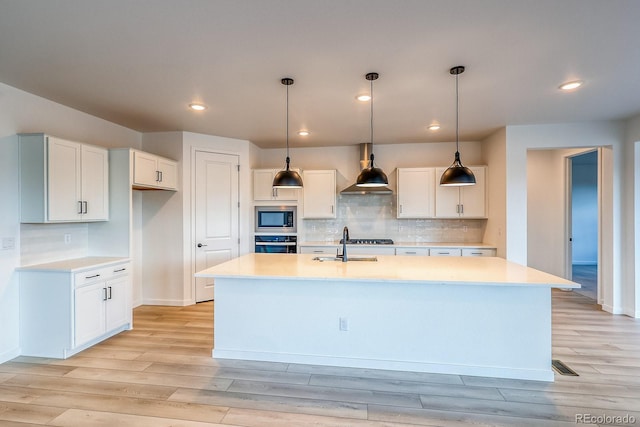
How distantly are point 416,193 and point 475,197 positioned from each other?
0.89 m

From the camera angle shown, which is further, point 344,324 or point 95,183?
point 95,183

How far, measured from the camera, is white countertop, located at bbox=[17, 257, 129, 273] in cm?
298

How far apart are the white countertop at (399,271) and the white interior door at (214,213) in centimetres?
156

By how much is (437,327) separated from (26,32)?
12.1 ft

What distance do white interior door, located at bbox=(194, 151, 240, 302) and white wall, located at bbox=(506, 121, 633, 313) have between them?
4.01 meters

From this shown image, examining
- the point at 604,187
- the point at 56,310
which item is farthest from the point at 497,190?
the point at 56,310

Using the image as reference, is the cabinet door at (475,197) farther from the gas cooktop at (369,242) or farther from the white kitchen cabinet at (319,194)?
the white kitchen cabinet at (319,194)

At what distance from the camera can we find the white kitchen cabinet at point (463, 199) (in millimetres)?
4871

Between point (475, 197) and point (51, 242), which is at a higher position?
point (475, 197)

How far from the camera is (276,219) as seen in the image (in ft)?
17.3

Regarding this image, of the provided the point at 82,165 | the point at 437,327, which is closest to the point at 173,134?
the point at 82,165

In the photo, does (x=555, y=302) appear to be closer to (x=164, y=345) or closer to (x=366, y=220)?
(x=366, y=220)

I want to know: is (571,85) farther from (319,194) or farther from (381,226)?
(319,194)

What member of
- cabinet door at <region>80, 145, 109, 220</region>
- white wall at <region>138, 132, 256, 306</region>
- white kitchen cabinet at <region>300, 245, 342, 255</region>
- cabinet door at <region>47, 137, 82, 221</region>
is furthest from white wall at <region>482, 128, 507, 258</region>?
cabinet door at <region>47, 137, 82, 221</region>
